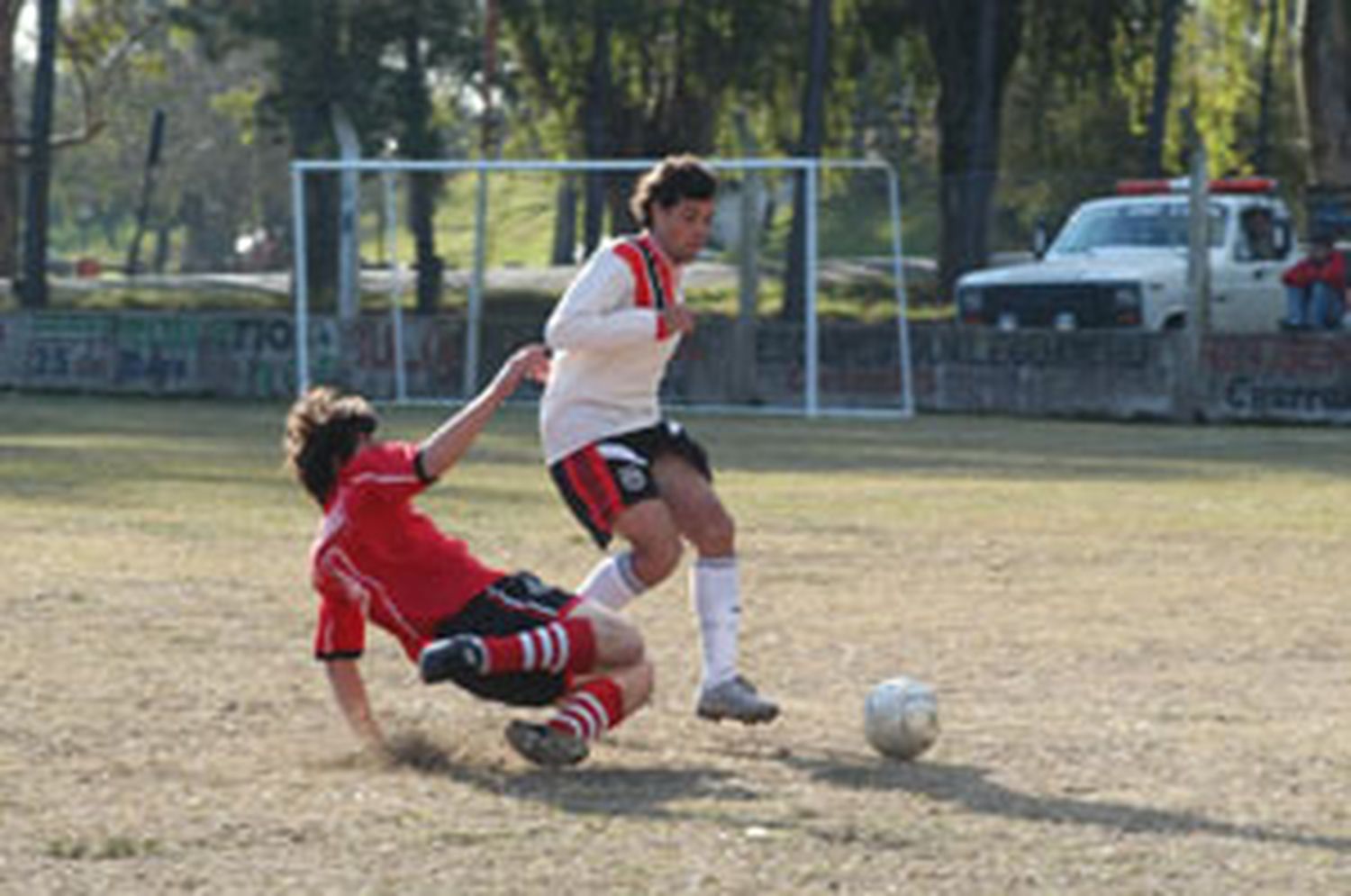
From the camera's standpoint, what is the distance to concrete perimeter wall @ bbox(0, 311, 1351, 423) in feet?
78.1

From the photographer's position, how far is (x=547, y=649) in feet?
23.5

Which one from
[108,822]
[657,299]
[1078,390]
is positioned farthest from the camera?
[1078,390]

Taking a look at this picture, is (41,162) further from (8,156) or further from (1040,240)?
(8,156)

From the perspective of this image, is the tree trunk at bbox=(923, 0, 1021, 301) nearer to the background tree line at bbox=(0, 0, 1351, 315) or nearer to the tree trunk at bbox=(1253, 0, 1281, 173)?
the background tree line at bbox=(0, 0, 1351, 315)

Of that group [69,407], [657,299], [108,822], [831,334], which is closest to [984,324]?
[831,334]

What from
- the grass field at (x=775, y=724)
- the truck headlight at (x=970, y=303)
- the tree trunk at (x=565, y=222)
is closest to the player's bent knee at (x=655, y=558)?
the grass field at (x=775, y=724)

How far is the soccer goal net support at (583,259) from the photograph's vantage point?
84.0 feet

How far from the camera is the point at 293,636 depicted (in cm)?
992

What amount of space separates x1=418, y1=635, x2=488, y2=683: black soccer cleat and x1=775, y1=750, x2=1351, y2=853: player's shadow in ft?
3.11

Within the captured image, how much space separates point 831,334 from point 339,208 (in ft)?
17.4

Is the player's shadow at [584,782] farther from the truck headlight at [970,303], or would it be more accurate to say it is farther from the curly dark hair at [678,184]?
the truck headlight at [970,303]

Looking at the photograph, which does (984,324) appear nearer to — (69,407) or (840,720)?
(69,407)

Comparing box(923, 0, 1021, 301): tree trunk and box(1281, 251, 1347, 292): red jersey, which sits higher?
box(923, 0, 1021, 301): tree trunk

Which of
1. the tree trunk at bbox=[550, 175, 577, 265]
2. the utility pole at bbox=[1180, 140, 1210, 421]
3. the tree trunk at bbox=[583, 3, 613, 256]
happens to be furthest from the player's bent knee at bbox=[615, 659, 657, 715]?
the tree trunk at bbox=[583, 3, 613, 256]
